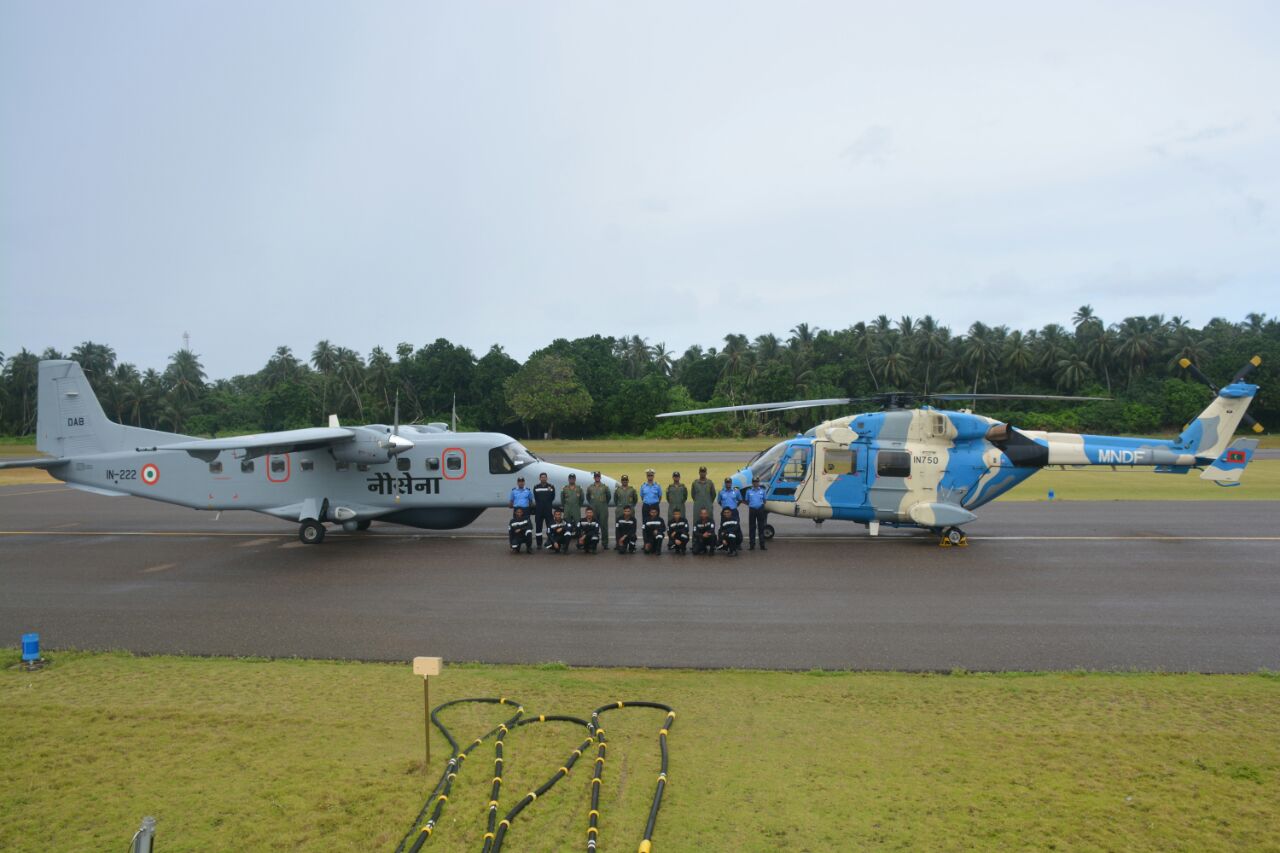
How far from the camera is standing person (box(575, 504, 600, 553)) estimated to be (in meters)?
16.1

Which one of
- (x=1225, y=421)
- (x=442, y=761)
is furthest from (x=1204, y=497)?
(x=442, y=761)

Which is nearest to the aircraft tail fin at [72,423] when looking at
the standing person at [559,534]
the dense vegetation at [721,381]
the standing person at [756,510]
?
the standing person at [559,534]

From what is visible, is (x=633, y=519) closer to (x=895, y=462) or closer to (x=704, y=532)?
(x=704, y=532)

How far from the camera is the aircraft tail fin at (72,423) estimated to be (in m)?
18.5

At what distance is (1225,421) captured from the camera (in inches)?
682

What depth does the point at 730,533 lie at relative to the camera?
15664 millimetres

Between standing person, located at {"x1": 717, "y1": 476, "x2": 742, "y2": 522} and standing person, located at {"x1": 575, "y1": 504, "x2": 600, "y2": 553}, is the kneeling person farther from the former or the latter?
standing person, located at {"x1": 717, "y1": 476, "x2": 742, "y2": 522}

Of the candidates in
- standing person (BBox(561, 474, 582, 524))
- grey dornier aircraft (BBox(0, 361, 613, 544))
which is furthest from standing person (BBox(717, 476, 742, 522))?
grey dornier aircraft (BBox(0, 361, 613, 544))

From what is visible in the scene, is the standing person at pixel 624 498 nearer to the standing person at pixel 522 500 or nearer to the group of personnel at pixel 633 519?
the group of personnel at pixel 633 519

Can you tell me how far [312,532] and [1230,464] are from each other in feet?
67.1

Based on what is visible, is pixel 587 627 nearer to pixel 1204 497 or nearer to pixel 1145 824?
pixel 1145 824

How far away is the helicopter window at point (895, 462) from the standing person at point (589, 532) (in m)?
6.16

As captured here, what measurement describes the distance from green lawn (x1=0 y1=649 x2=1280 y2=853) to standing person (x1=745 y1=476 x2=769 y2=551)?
8.15 metres

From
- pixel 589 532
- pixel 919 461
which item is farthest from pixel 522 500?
pixel 919 461
